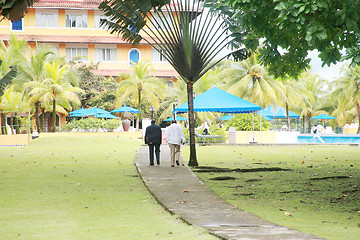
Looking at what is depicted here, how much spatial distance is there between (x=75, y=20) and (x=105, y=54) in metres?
4.65

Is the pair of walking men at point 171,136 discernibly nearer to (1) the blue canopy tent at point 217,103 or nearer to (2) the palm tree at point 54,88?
(1) the blue canopy tent at point 217,103

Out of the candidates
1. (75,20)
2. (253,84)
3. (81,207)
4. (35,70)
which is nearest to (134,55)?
(75,20)

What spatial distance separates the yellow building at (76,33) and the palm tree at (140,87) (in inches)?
277

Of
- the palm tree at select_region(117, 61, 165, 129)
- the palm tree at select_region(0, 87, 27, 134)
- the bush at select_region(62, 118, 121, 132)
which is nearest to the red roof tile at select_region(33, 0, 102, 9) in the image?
the palm tree at select_region(117, 61, 165, 129)

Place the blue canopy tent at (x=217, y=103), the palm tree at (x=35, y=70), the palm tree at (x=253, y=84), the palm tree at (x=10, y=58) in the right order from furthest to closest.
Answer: the palm tree at (x=253, y=84) → the palm tree at (x=35, y=70) → the palm tree at (x=10, y=58) → the blue canopy tent at (x=217, y=103)

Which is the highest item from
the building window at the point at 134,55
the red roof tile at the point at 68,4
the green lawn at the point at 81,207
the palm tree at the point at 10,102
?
the red roof tile at the point at 68,4

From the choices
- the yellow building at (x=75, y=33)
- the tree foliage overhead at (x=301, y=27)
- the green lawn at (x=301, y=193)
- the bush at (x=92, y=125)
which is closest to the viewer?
the green lawn at (x=301, y=193)

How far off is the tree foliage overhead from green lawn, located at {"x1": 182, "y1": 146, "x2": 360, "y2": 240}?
276 cm

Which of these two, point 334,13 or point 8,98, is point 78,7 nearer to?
point 8,98

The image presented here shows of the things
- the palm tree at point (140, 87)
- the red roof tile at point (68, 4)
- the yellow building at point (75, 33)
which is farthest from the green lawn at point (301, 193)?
the red roof tile at point (68, 4)

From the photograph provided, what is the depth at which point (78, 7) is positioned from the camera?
50594 mm

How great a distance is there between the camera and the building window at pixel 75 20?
51.8 metres

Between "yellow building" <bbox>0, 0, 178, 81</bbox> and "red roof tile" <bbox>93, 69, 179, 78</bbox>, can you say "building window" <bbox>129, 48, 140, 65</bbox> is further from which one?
"red roof tile" <bbox>93, 69, 179, 78</bbox>

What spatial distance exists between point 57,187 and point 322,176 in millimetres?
6895
